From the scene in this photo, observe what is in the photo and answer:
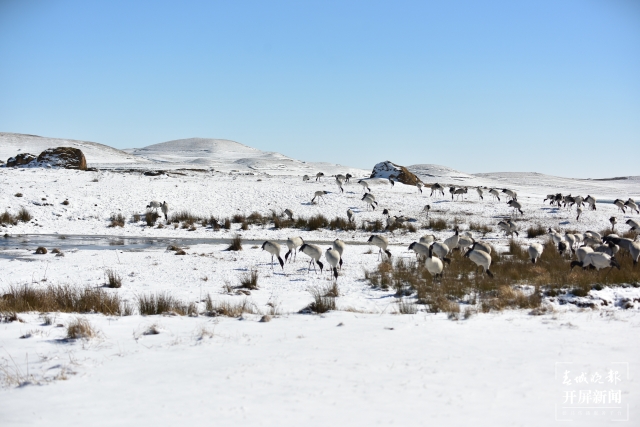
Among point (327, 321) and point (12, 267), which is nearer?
point (327, 321)

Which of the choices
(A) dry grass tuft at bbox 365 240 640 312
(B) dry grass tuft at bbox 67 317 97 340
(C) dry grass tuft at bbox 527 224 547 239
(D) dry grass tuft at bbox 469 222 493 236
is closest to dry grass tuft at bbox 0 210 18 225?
(A) dry grass tuft at bbox 365 240 640 312

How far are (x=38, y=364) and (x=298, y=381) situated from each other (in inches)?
125

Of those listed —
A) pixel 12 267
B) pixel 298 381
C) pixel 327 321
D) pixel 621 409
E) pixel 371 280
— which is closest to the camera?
pixel 621 409

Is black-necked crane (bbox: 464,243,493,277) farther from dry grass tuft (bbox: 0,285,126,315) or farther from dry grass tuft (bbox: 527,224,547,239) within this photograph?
dry grass tuft (bbox: 527,224,547,239)

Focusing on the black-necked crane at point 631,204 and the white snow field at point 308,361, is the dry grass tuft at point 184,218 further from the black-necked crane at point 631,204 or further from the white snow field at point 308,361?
the black-necked crane at point 631,204

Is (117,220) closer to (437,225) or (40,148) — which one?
(437,225)

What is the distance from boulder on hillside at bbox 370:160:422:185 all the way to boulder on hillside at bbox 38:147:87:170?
74.5 feet

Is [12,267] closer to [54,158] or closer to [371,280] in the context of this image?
[371,280]

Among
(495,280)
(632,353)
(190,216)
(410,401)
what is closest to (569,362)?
(632,353)

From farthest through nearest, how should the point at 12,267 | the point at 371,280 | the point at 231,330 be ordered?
the point at 12,267
the point at 371,280
the point at 231,330

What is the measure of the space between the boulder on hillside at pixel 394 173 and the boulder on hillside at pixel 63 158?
74.5 ft

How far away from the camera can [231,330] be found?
7.41m

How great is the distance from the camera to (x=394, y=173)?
39031 millimetres

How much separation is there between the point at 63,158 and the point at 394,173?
24.9m
